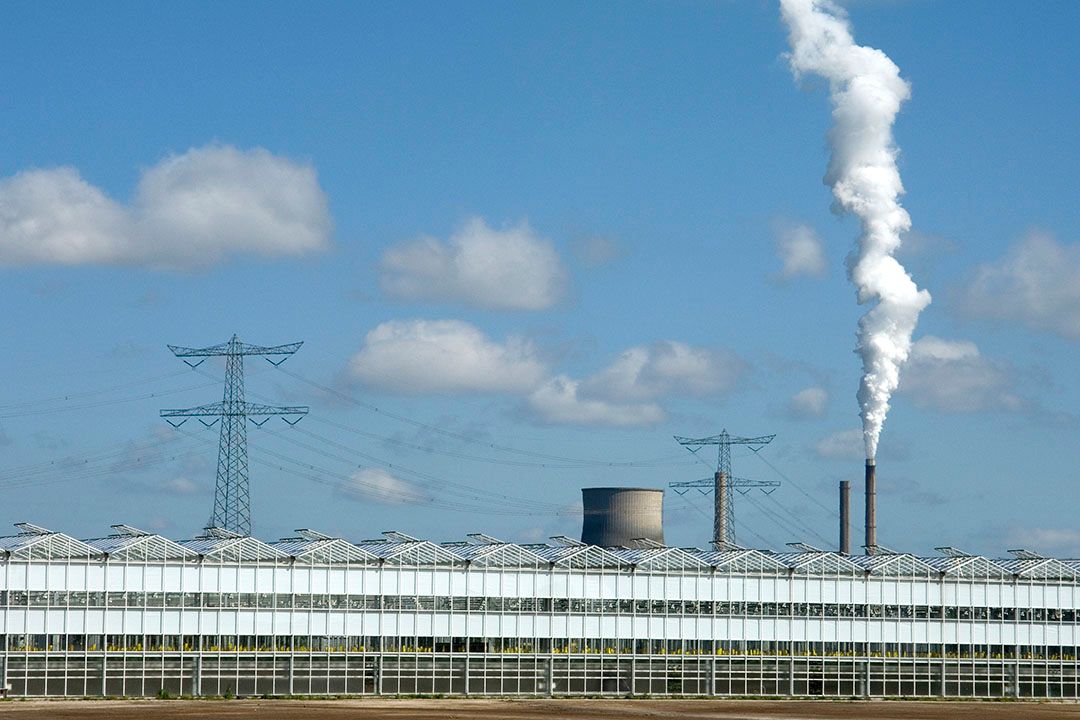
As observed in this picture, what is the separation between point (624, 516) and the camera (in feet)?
477

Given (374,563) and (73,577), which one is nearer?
(73,577)

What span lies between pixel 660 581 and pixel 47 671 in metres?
42.0

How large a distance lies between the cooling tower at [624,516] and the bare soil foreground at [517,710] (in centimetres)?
3332

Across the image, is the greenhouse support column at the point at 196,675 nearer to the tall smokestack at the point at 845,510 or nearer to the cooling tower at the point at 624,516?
the cooling tower at the point at 624,516

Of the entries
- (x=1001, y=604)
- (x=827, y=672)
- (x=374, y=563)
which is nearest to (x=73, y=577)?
(x=374, y=563)

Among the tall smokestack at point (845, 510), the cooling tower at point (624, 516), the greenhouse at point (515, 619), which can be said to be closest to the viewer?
the greenhouse at point (515, 619)

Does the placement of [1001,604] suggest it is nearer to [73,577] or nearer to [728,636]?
[728,636]

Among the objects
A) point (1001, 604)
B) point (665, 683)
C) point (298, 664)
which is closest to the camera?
point (298, 664)

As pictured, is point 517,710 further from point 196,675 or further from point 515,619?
point 196,675

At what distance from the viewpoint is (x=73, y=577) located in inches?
4033

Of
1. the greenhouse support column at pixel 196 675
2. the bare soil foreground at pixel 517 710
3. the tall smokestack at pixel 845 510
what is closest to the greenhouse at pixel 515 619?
the greenhouse support column at pixel 196 675

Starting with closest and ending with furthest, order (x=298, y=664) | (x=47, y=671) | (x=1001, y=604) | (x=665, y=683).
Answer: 1. (x=47, y=671)
2. (x=298, y=664)
3. (x=665, y=683)
4. (x=1001, y=604)

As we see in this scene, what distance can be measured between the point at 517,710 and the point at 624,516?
48623mm

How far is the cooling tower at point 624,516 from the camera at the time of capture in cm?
14525
